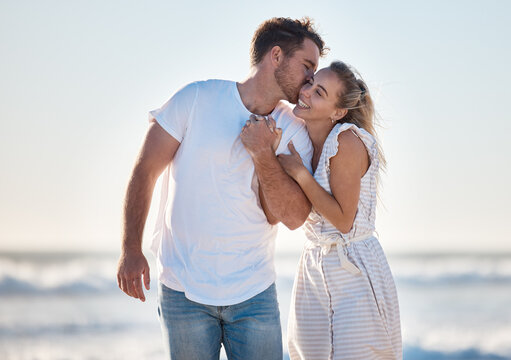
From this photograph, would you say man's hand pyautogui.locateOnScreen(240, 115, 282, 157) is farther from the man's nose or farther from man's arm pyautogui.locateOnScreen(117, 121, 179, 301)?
man's arm pyautogui.locateOnScreen(117, 121, 179, 301)

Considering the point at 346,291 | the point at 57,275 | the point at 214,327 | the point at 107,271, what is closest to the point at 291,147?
the point at 346,291

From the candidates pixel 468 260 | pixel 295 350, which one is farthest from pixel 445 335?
pixel 468 260

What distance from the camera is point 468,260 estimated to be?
56.8 ft

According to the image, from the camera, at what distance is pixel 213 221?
3107 millimetres

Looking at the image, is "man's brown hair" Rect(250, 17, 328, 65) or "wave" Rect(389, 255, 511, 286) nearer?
"man's brown hair" Rect(250, 17, 328, 65)

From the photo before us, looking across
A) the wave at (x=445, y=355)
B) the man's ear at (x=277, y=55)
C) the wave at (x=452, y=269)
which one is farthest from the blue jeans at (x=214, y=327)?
the wave at (x=452, y=269)

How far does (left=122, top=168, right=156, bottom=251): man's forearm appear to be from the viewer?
309cm

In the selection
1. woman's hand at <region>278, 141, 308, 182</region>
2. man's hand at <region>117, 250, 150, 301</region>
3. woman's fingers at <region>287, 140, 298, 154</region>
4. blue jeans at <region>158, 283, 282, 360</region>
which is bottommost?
blue jeans at <region>158, 283, 282, 360</region>

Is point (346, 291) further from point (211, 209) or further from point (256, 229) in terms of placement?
point (211, 209)

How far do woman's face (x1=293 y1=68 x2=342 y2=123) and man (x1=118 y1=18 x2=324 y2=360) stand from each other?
17cm

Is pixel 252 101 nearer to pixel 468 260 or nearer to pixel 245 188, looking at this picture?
pixel 245 188

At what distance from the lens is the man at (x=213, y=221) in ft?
10.1

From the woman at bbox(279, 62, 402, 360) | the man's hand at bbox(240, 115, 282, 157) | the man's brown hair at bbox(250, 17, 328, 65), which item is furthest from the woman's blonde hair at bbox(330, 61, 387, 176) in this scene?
the man's hand at bbox(240, 115, 282, 157)

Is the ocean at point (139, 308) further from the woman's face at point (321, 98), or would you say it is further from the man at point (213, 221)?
the woman's face at point (321, 98)
